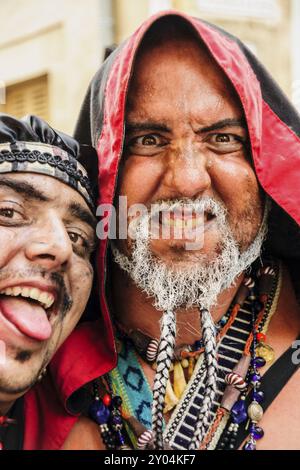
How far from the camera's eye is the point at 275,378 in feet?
6.68

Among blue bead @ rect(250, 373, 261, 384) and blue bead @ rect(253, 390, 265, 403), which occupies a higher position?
blue bead @ rect(250, 373, 261, 384)

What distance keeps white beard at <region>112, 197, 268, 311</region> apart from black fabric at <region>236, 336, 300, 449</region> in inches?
12.3

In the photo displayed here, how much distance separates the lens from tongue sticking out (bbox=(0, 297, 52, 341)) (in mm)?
1697

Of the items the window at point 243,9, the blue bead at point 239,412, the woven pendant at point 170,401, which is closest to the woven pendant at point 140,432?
the woven pendant at point 170,401

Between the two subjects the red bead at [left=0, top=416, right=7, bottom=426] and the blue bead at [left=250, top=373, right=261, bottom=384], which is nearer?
the red bead at [left=0, top=416, right=7, bottom=426]

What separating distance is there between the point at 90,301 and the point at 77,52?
14.3ft

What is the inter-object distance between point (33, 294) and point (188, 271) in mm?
543

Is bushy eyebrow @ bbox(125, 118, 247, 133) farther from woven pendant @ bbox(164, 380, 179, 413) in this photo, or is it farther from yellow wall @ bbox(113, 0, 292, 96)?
yellow wall @ bbox(113, 0, 292, 96)

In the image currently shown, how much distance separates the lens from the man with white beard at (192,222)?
A: 1981mm

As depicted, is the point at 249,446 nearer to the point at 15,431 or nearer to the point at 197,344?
the point at 197,344

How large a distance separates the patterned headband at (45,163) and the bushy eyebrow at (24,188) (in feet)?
0.11

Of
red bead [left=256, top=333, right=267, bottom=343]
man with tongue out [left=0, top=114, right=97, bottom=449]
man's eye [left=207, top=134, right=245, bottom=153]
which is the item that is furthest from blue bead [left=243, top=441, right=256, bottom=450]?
man's eye [left=207, top=134, right=245, bottom=153]

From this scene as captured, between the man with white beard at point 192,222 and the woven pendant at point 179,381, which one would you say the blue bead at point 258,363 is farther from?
the woven pendant at point 179,381

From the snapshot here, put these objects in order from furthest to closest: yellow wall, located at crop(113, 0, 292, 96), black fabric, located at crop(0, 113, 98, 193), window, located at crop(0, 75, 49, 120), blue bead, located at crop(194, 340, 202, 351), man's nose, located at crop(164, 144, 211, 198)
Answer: window, located at crop(0, 75, 49, 120), yellow wall, located at crop(113, 0, 292, 96), blue bead, located at crop(194, 340, 202, 351), man's nose, located at crop(164, 144, 211, 198), black fabric, located at crop(0, 113, 98, 193)
